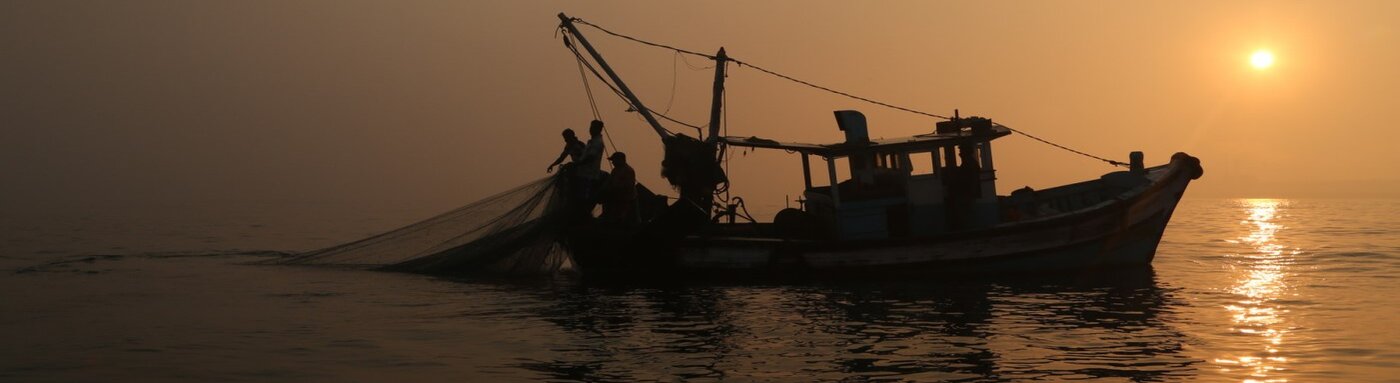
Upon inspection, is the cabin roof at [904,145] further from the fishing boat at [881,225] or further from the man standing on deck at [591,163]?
the man standing on deck at [591,163]

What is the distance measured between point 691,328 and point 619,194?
6.30 metres

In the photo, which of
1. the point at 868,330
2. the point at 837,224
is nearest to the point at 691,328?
the point at 868,330

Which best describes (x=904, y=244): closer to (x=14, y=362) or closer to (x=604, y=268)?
(x=604, y=268)

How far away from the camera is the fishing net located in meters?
22.8

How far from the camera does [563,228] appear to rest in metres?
23.0

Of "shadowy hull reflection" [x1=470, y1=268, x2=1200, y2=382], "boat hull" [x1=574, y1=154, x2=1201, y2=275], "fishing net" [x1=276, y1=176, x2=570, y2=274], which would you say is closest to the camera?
"shadowy hull reflection" [x1=470, y1=268, x2=1200, y2=382]

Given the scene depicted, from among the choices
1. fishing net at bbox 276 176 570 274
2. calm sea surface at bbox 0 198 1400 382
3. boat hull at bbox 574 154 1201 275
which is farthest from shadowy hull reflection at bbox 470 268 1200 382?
fishing net at bbox 276 176 570 274

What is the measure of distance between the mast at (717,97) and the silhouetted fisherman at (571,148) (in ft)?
7.33

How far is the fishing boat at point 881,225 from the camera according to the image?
22344 mm

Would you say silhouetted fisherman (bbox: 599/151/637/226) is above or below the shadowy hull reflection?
above

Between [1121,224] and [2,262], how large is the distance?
77.5 ft

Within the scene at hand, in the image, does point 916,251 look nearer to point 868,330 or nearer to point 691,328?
point 868,330

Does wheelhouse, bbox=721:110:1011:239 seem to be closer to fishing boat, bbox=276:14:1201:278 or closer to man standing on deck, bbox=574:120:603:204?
fishing boat, bbox=276:14:1201:278

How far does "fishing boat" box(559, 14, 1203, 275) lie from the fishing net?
57 centimetres
